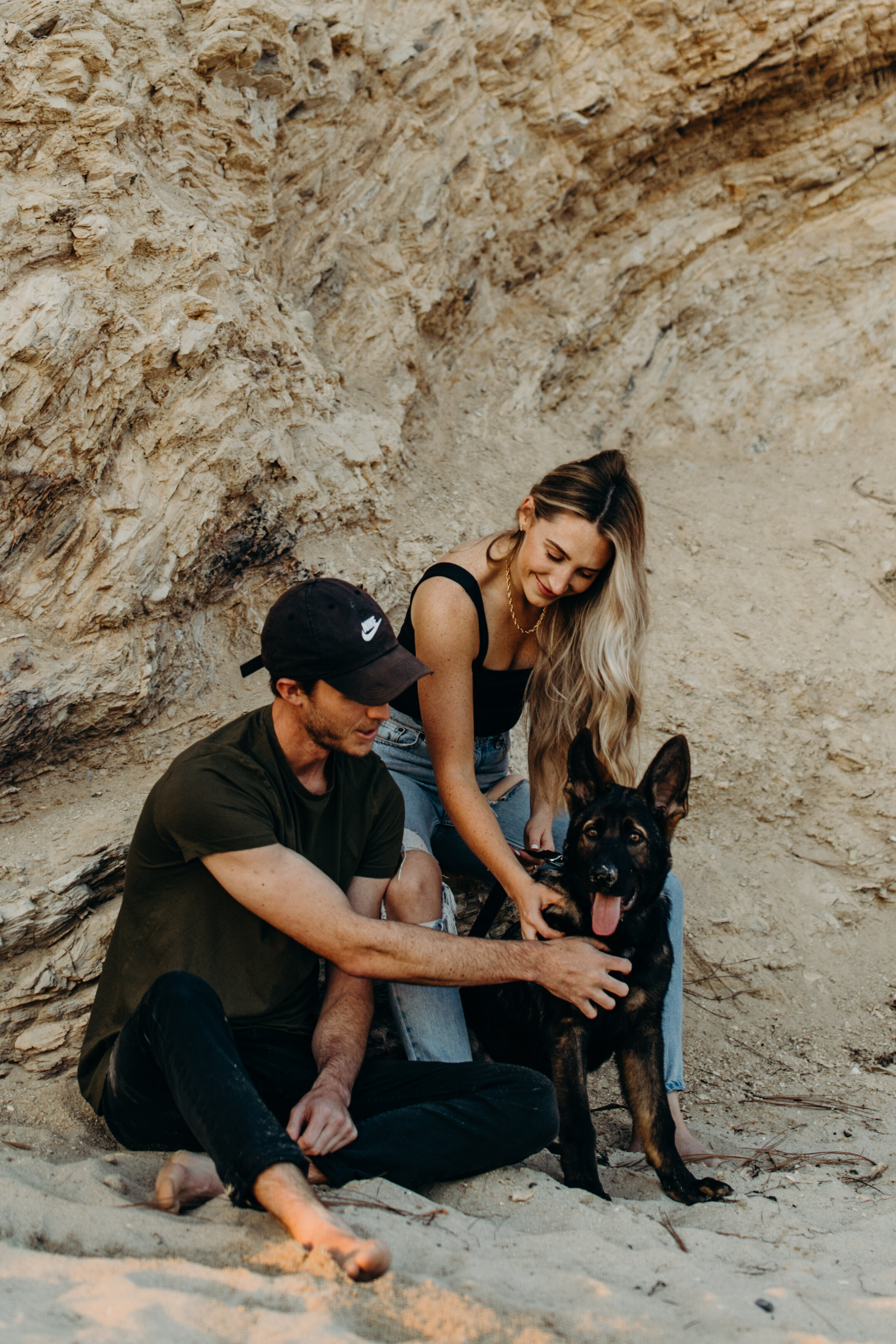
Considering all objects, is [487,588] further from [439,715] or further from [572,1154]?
[572,1154]

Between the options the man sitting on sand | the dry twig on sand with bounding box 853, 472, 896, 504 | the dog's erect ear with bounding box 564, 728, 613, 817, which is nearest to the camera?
the man sitting on sand

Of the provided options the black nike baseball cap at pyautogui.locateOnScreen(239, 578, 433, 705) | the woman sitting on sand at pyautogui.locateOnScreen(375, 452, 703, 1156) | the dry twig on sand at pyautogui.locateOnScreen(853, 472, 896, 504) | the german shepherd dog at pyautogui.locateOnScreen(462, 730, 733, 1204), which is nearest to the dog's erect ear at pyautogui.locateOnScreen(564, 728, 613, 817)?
the german shepherd dog at pyautogui.locateOnScreen(462, 730, 733, 1204)

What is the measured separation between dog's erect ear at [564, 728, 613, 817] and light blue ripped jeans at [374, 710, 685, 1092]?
1.31ft

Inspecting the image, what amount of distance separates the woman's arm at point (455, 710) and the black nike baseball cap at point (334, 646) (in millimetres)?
516

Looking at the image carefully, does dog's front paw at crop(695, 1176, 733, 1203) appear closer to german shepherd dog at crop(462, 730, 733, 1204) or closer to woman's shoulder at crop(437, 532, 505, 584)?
german shepherd dog at crop(462, 730, 733, 1204)

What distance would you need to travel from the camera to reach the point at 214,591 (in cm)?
461

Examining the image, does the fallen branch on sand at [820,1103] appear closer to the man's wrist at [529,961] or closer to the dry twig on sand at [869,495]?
the man's wrist at [529,961]

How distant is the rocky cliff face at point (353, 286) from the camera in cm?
400

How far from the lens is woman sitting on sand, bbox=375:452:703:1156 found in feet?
10.8

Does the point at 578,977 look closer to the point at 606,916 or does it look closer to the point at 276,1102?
the point at 606,916

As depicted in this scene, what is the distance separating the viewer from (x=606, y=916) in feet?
10.6

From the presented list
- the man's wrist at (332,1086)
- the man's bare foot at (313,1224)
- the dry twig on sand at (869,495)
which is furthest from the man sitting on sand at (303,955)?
the dry twig on sand at (869,495)

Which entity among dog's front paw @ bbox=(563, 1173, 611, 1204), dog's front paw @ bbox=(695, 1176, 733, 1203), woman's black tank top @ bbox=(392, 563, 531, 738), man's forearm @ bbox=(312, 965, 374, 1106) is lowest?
dog's front paw @ bbox=(695, 1176, 733, 1203)

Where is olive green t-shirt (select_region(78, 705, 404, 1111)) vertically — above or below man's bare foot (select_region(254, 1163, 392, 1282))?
above
